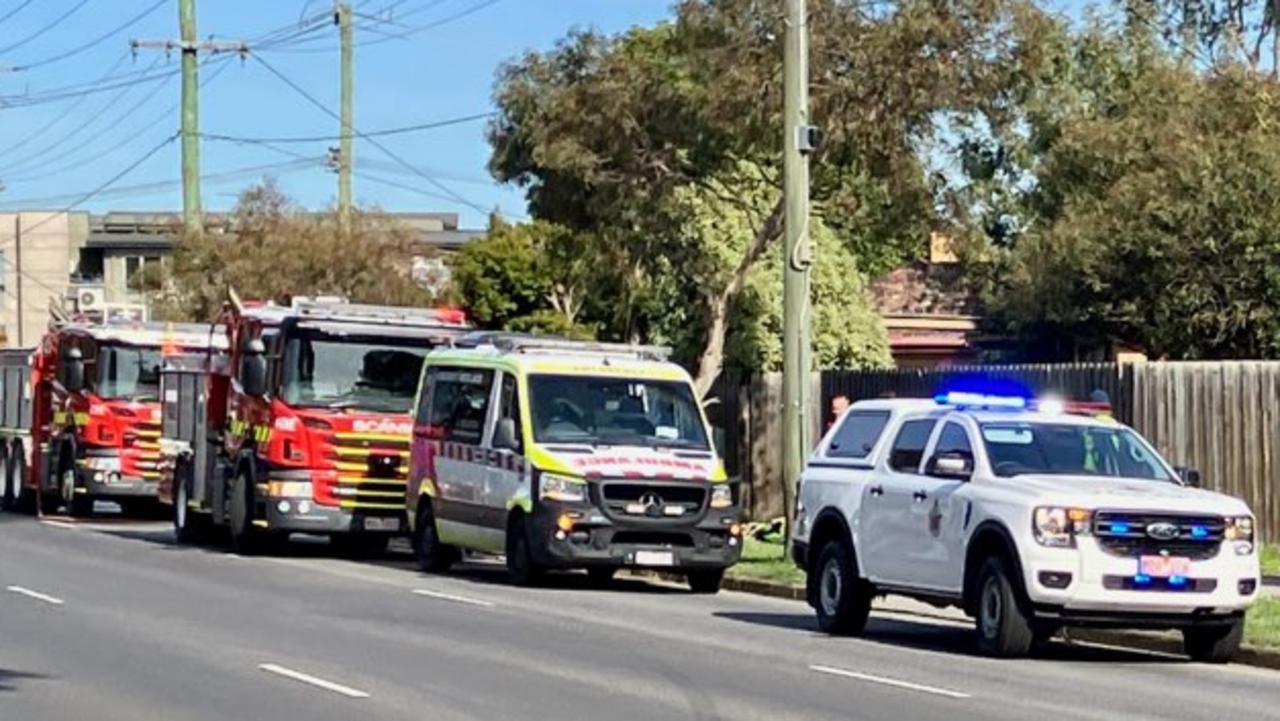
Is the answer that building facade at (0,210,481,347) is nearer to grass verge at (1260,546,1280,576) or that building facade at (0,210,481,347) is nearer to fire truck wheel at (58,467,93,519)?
fire truck wheel at (58,467,93,519)

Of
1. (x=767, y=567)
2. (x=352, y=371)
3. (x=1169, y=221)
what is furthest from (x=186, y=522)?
(x=1169, y=221)

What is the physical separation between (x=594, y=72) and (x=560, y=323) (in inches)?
797

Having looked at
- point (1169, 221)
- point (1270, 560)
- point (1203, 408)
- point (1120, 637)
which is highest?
point (1169, 221)

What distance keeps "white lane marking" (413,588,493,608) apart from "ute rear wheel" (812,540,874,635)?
11.6 feet

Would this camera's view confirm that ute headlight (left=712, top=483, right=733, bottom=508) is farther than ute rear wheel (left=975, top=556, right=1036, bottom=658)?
Yes

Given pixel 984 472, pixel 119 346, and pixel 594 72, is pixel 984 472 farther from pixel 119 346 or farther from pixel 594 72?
pixel 119 346

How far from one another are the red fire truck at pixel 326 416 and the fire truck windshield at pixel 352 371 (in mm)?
12

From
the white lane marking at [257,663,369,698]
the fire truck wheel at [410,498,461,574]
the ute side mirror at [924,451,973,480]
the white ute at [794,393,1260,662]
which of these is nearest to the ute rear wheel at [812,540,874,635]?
the white ute at [794,393,1260,662]

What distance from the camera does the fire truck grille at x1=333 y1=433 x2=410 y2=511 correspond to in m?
29.1

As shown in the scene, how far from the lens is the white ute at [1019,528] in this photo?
16859 millimetres

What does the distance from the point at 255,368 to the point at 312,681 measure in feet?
46.1

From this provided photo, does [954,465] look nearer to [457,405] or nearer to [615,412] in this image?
[615,412]

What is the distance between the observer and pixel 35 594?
902 inches

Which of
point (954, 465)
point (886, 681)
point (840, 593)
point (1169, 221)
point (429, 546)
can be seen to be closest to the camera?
point (886, 681)
